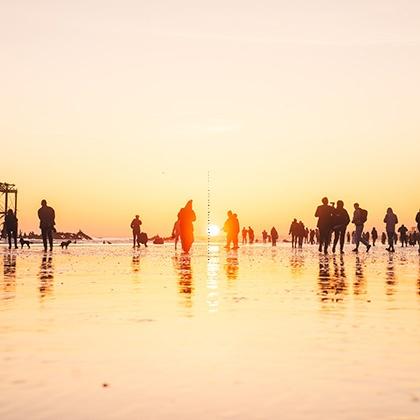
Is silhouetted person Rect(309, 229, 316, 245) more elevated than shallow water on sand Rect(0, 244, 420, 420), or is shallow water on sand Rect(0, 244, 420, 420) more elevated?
silhouetted person Rect(309, 229, 316, 245)

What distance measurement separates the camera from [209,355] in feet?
20.2

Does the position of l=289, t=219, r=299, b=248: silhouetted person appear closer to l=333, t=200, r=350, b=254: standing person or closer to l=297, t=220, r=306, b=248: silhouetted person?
l=297, t=220, r=306, b=248: silhouetted person

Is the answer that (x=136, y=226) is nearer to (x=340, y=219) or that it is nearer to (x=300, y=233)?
(x=300, y=233)

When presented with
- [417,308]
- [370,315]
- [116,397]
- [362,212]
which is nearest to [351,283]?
[417,308]

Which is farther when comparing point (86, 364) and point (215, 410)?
point (86, 364)

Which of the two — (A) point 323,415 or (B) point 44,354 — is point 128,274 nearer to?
(B) point 44,354

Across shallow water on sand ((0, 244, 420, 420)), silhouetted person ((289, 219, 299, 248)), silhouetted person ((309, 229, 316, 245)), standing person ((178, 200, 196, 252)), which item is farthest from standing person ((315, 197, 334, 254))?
silhouetted person ((309, 229, 316, 245))

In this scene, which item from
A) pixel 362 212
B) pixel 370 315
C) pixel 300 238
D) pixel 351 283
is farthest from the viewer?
pixel 300 238

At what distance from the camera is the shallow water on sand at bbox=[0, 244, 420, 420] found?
4418 mm

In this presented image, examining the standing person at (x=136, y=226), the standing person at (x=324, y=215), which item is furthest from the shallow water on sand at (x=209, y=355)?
the standing person at (x=136, y=226)

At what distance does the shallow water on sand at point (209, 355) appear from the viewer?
442 cm

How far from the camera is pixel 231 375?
5320 millimetres

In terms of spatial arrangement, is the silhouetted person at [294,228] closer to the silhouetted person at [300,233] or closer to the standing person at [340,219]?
the silhouetted person at [300,233]

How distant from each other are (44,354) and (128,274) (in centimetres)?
1117
